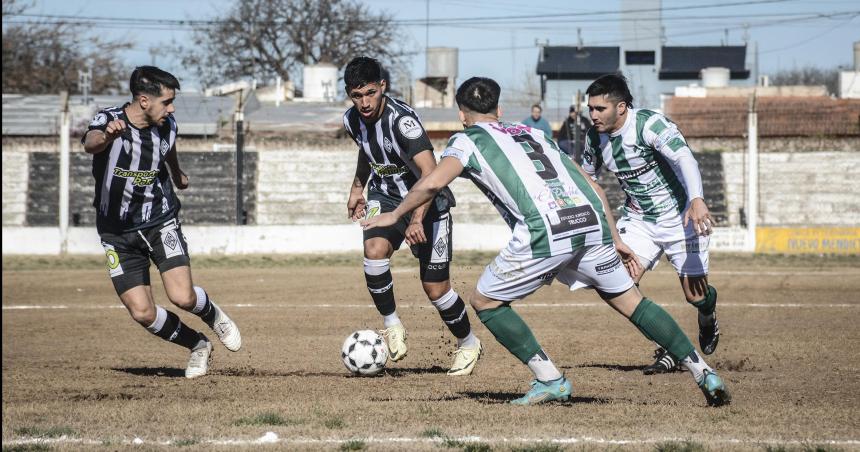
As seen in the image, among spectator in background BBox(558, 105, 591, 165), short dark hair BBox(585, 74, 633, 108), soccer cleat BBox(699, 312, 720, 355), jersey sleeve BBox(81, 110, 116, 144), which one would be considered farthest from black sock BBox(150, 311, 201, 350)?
spectator in background BBox(558, 105, 591, 165)

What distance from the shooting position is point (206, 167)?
24.0 m

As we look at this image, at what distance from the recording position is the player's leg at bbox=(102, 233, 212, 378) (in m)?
7.51

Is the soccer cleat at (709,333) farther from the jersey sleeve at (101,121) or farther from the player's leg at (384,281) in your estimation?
the jersey sleeve at (101,121)

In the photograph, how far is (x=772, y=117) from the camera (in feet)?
83.5

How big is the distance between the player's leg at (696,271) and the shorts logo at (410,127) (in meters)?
2.12

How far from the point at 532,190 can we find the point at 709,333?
3.13 m

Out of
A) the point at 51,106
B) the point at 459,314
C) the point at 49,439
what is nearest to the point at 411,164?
the point at 459,314

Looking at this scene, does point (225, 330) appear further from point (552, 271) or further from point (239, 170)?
point (239, 170)

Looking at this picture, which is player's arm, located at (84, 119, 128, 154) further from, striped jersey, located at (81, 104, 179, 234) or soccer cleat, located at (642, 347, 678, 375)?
soccer cleat, located at (642, 347, 678, 375)

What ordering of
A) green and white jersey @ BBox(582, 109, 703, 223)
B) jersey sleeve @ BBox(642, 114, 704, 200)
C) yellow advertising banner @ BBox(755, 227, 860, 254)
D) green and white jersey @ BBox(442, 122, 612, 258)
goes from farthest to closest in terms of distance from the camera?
1. yellow advertising banner @ BBox(755, 227, 860, 254)
2. green and white jersey @ BBox(582, 109, 703, 223)
3. jersey sleeve @ BBox(642, 114, 704, 200)
4. green and white jersey @ BBox(442, 122, 612, 258)

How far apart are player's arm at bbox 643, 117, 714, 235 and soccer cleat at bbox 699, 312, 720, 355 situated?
120cm

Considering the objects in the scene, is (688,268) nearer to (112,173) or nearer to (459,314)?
(459,314)

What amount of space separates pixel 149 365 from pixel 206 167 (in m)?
16.1

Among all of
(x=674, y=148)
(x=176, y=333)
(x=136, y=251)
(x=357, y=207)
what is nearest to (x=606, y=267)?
(x=674, y=148)
